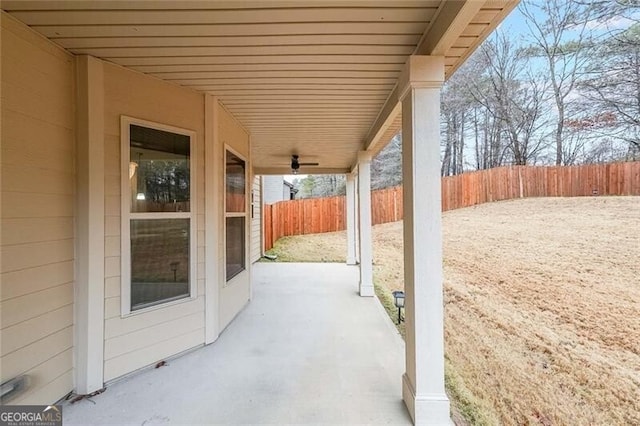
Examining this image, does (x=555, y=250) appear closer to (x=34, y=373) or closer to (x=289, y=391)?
(x=289, y=391)

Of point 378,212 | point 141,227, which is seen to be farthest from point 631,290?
point 378,212

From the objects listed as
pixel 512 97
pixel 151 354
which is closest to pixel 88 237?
pixel 151 354

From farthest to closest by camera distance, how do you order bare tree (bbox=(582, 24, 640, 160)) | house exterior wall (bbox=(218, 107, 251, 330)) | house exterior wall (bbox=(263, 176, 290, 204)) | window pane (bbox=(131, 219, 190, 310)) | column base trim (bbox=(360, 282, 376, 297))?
house exterior wall (bbox=(263, 176, 290, 204)) → column base trim (bbox=(360, 282, 376, 297)) → bare tree (bbox=(582, 24, 640, 160)) → house exterior wall (bbox=(218, 107, 251, 330)) → window pane (bbox=(131, 219, 190, 310))

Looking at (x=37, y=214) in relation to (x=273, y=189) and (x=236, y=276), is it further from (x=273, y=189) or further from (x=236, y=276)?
(x=273, y=189)

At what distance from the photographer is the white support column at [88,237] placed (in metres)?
2.13

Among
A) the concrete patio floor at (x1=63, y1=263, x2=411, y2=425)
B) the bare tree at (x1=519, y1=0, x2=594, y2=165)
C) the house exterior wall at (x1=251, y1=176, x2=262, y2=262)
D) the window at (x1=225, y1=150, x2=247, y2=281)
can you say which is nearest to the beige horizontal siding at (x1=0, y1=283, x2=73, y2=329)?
the concrete patio floor at (x1=63, y1=263, x2=411, y2=425)

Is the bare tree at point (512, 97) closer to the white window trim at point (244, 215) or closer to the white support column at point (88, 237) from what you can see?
the white window trim at point (244, 215)

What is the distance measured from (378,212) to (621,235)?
780 cm

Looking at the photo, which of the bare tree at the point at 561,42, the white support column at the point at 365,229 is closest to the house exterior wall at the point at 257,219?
the white support column at the point at 365,229

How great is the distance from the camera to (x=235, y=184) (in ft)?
12.6

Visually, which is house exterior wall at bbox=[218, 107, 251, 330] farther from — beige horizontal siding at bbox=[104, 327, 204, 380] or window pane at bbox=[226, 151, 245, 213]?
beige horizontal siding at bbox=[104, 327, 204, 380]

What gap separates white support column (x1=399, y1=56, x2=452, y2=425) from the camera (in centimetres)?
184

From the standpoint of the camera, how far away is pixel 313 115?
3422 millimetres

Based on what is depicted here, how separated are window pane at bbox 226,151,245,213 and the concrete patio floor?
4.98 feet
